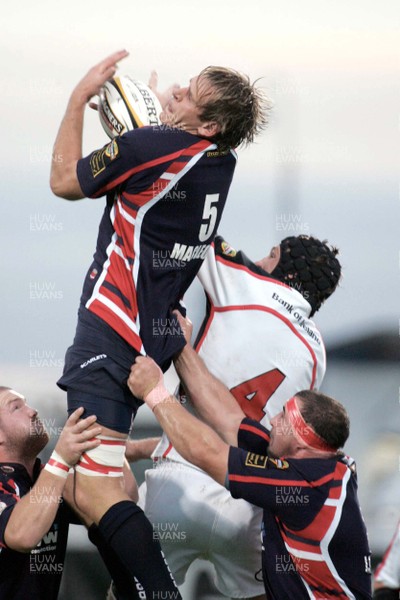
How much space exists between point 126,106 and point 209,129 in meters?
0.38

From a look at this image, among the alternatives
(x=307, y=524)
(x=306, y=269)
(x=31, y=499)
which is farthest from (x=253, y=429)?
(x=31, y=499)

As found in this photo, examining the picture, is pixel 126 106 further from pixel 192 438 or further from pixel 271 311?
pixel 192 438

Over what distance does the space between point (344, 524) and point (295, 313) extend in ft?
3.66

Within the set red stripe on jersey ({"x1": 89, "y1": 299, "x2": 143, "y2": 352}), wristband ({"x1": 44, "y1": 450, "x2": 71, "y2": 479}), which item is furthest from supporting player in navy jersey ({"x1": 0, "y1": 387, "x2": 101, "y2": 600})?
red stripe on jersey ({"x1": 89, "y1": 299, "x2": 143, "y2": 352})

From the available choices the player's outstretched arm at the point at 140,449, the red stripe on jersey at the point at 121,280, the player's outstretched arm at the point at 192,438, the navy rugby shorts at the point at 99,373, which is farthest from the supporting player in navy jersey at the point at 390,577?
the player's outstretched arm at the point at 140,449

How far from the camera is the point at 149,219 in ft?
14.3

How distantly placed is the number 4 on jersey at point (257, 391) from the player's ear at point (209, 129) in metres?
1.37

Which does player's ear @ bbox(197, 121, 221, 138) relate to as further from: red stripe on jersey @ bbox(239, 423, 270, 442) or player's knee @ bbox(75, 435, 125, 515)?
red stripe on jersey @ bbox(239, 423, 270, 442)

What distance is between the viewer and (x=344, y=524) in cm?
455

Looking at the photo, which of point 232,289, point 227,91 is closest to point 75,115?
point 227,91

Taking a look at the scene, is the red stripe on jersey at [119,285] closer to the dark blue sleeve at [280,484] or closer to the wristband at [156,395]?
the wristband at [156,395]

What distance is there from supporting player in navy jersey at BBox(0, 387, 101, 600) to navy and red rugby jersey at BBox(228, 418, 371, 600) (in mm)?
695

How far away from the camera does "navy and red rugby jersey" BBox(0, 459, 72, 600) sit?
4574 millimetres

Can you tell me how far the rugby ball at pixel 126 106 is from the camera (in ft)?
14.6
